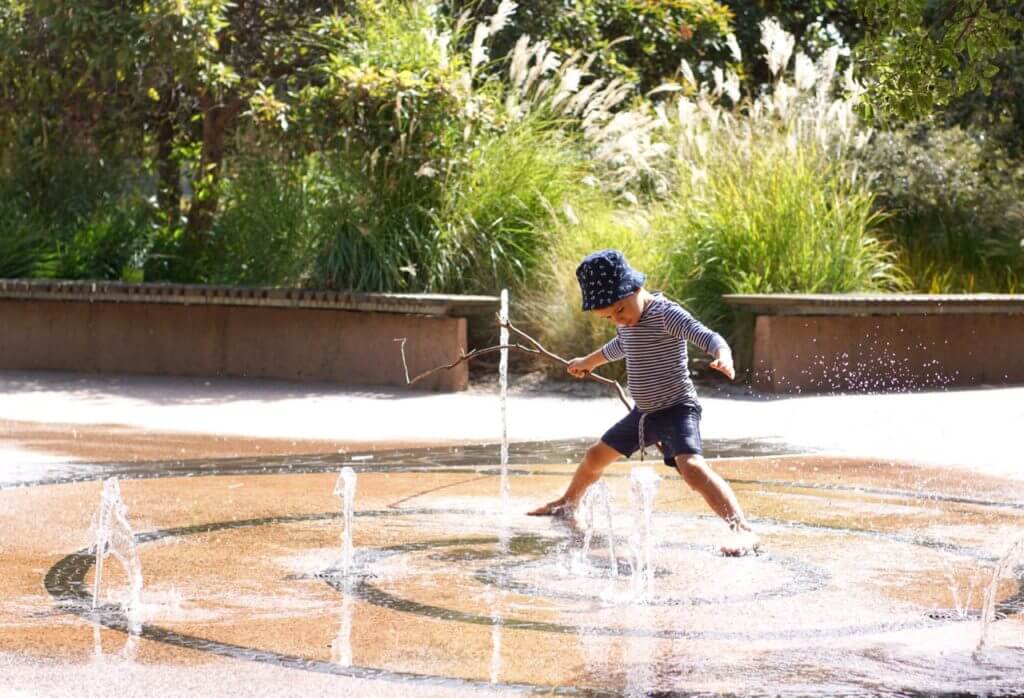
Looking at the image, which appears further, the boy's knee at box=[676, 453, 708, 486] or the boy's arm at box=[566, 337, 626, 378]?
the boy's arm at box=[566, 337, 626, 378]

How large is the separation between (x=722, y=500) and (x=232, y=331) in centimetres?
806

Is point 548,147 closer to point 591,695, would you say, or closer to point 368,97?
point 368,97

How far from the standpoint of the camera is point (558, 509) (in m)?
6.94

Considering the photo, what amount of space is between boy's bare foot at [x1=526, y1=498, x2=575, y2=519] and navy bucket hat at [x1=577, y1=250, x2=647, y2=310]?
1091 mm

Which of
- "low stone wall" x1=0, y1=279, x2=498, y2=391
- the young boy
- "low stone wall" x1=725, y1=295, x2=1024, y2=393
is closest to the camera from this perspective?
the young boy

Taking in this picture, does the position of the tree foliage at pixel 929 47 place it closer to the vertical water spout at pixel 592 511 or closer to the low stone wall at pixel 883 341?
the vertical water spout at pixel 592 511

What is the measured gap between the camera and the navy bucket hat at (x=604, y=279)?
6.17 m

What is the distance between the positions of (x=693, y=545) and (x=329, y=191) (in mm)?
8319

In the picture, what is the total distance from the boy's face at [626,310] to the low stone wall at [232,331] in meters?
5.67

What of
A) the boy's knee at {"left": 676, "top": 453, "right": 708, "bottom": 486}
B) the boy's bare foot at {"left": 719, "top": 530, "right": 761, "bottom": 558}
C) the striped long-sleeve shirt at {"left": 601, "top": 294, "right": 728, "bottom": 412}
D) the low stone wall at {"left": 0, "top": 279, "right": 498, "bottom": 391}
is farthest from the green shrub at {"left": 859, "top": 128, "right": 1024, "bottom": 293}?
the boy's bare foot at {"left": 719, "top": 530, "right": 761, "bottom": 558}

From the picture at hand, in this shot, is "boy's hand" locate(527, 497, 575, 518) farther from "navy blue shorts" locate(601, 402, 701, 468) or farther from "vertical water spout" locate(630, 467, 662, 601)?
"navy blue shorts" locate(601, 402, 701, 468)

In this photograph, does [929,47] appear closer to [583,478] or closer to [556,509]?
[583,478]

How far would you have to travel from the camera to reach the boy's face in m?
6.27

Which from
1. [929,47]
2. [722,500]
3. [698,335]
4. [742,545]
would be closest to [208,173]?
[698,335]
